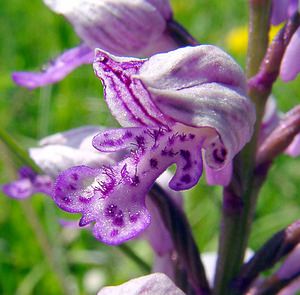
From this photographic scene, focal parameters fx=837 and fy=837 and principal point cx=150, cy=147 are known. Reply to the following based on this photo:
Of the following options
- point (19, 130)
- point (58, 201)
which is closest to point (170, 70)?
point (58, 201)

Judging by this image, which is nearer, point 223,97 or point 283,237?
point 223,97

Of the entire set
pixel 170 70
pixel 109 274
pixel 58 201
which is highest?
pixel 170 70

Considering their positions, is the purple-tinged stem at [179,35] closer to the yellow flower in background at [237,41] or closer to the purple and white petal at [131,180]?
the purple and white petal at [131,180]

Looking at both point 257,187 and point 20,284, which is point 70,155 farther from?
point 20,284

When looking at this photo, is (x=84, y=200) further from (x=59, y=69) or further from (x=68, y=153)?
(x=59, y=69)

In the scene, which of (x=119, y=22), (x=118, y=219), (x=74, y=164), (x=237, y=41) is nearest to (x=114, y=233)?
(x=118, y=219)
